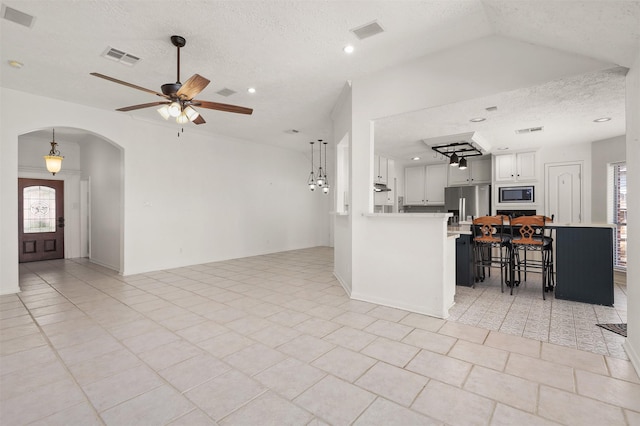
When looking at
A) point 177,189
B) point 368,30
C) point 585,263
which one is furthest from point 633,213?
point 177,189

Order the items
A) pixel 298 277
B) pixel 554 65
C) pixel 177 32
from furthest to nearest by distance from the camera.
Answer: pixel 298 277 → pixel 177 32 → pixel 554 65

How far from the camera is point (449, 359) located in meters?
2.37

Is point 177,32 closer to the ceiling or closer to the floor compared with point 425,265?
closer to the ceiling

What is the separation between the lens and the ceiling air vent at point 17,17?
2725 millimetres

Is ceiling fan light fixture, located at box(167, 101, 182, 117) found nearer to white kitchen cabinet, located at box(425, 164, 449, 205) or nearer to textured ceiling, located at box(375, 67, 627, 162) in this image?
textured ceiling, located at box(375, 67, 627, 162)

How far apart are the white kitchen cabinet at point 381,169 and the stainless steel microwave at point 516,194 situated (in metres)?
2.55

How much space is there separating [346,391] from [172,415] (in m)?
1.05

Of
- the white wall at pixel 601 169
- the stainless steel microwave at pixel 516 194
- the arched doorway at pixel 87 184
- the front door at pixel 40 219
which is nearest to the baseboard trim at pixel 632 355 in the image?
the white wall at pixel 601 169

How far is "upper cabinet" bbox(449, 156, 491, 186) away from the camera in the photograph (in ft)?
24.3

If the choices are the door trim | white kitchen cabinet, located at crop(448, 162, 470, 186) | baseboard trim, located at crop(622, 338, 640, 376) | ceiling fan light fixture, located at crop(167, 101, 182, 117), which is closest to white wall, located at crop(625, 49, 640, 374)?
baseboard trim, located at crop(622, 338, 640, 376)

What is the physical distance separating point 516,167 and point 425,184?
2.27 meters

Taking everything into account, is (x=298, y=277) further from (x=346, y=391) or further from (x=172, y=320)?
(x=346, y=391)

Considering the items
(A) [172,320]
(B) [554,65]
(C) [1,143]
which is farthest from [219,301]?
(B) [554,65]

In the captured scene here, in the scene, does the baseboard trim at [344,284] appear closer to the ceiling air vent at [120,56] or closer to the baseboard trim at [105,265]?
the ceiling air vent at [120,56]
